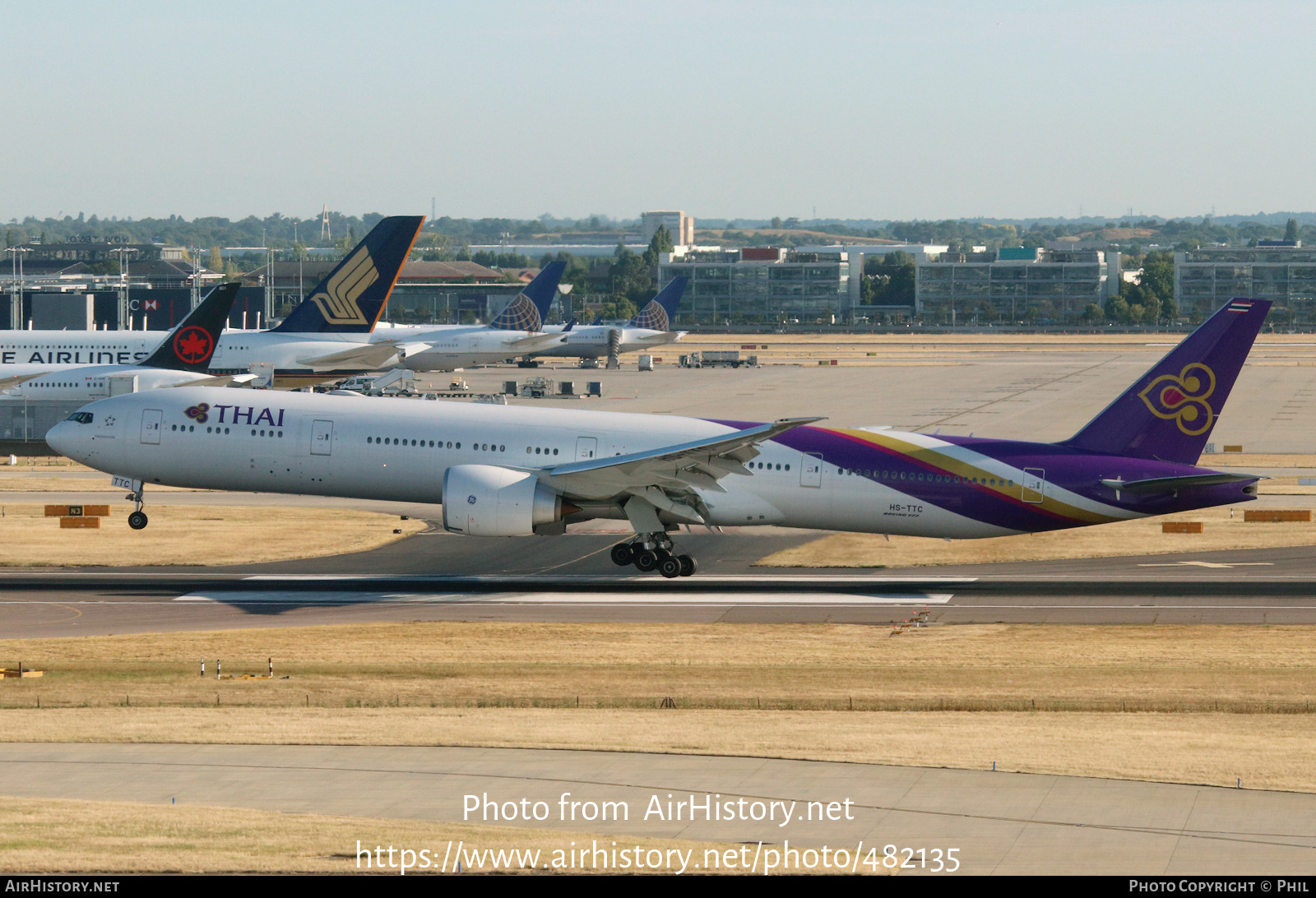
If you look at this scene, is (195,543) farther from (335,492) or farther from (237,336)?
(237,336)

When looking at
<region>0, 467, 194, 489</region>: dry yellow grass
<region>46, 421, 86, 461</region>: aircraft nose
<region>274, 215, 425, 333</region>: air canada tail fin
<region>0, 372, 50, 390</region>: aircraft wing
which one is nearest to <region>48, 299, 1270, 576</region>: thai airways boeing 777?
<region>46, 421, 86, 461</region>: aircraft nose

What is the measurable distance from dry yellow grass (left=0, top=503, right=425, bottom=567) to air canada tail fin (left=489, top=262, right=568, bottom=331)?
8439 centimetres

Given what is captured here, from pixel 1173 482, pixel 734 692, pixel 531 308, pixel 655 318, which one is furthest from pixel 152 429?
pixel 655 318

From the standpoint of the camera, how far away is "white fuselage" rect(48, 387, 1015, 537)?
45.7m

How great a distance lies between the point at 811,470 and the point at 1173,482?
11.1 metres

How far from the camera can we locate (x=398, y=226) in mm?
77188

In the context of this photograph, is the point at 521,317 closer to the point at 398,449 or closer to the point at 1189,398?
the point at 398,449

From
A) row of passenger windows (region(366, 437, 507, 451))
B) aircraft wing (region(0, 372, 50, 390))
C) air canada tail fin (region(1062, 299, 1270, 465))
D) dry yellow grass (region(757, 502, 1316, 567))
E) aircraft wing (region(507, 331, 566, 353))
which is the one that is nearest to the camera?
air canada tail fin (region(1062, 299, 1270, 465))

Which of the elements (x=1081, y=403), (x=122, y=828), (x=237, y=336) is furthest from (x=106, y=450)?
(x=1081, y=403)

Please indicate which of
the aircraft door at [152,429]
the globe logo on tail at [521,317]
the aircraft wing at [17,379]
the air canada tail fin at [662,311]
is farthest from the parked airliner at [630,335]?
the aircraft door at [152,429]

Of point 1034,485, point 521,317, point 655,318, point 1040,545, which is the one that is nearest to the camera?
point 1034,485

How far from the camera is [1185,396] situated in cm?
4544

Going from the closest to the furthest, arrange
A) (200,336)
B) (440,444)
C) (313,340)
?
(440,444) → (200,336) → (313,340)

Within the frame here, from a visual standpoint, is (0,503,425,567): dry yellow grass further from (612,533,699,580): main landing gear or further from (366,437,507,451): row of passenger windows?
(612,533,699,580): main landing gear
